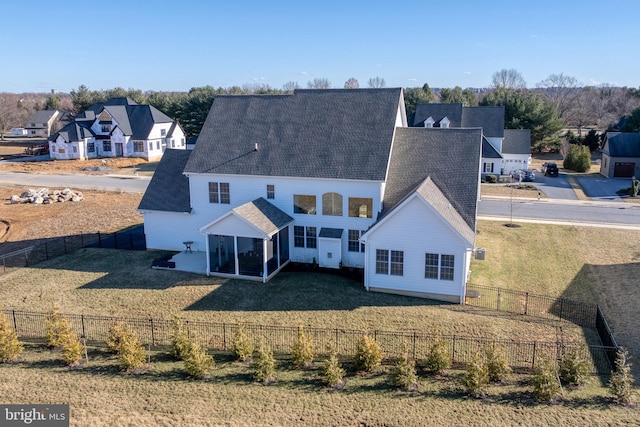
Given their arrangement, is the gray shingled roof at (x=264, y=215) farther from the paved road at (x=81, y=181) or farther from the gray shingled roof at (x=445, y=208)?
the paved road at (x=81, y=181)

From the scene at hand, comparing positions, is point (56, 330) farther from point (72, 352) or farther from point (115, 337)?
point (115, 337)

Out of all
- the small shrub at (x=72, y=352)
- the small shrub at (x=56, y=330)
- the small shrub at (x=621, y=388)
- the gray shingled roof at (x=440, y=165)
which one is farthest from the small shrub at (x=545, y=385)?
the small shrub at (x=56, y=330)

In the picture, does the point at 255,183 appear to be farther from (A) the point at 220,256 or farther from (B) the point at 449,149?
(B) the point at 449,149

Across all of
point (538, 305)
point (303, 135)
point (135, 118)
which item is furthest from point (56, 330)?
point (135, 118)

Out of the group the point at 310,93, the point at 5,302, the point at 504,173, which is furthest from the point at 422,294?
the point at 504,173

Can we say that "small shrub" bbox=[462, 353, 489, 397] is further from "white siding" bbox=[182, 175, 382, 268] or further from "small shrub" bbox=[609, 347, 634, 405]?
"white siding" bbox=[182, 175, 382, 268]
